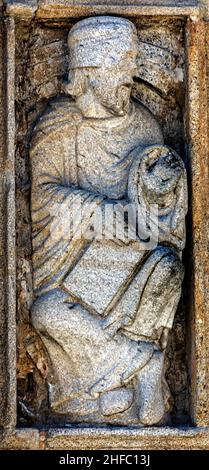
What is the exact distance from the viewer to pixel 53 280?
12.0 meters

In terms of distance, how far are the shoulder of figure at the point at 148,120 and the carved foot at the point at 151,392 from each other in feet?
4.30

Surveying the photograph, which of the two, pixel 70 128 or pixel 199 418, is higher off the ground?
pixel 70 128

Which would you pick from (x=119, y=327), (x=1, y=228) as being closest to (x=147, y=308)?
(x=119, y=327)

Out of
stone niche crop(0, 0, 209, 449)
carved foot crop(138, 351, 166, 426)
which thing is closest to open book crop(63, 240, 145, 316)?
stone niche crop(0, 0, 209, 449)

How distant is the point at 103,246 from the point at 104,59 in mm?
1088

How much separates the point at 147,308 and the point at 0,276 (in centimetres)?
87

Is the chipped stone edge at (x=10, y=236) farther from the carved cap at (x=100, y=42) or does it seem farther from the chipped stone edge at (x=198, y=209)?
the chipped stone edge at (x=198, y=209)

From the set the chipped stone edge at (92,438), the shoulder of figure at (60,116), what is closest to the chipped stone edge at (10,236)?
the chipped stone edge at (92,438)

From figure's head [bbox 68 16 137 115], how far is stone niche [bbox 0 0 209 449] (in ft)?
0.63

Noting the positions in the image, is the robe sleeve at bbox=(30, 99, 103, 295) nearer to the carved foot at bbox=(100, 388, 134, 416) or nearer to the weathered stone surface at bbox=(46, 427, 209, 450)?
the carved foot at bbox=(100, 388, 134, 416)

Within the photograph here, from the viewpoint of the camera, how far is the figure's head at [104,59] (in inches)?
472

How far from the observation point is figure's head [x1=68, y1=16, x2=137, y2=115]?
39.4 feet
